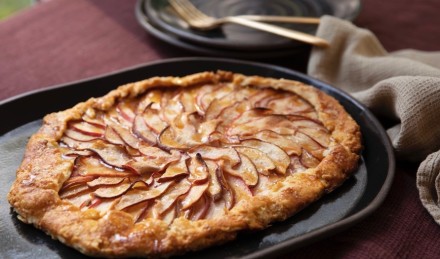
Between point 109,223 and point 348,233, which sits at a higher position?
point 109,223

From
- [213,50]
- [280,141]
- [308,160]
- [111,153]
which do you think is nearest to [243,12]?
[213,50]

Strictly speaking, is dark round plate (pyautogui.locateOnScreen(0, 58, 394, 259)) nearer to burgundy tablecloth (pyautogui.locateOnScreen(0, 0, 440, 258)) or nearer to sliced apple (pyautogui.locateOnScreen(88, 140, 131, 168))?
burgundy tablecloth (pyautogui.locateOnScreen(0, 0, 440, 258))

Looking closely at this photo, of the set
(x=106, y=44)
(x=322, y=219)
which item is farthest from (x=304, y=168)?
(x=106, y=44)

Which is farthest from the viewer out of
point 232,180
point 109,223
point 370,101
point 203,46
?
point 203,46

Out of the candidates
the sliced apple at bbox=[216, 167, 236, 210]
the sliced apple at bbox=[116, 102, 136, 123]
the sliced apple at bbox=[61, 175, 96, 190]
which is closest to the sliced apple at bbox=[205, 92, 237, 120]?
the sliced apple at bbox=[116, 102, 136, 123]

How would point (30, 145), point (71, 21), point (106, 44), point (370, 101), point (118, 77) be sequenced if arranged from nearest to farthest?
point (30, 145)
point (370, 101)
point (118, 77)
point (106, 44)
point (71, 21)

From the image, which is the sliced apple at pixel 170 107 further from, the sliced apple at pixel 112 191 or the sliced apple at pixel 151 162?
the sliced apple at pixel 112 191

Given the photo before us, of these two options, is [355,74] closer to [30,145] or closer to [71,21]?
[30,145]

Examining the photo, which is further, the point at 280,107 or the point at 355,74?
the point at 355,74
